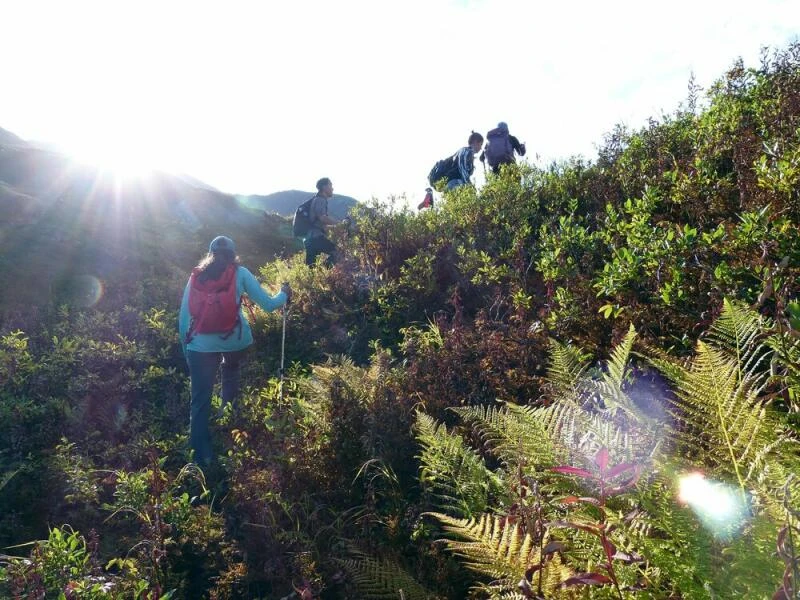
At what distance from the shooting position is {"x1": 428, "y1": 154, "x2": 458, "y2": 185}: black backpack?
35.0 feet

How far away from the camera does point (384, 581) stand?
2.85 metres

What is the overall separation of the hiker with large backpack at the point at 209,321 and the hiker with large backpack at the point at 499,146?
585 centimetres

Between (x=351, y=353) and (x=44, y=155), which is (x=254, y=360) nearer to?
(x=351, y=353)

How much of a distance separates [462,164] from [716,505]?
9.27 m

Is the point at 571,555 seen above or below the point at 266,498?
above

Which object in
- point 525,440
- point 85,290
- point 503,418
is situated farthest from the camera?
point 85,290

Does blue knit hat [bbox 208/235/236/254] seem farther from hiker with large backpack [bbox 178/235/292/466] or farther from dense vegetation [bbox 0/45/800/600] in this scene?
dense vegetation [bbox 0/45/800/600]

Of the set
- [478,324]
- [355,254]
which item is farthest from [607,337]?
[355,254]

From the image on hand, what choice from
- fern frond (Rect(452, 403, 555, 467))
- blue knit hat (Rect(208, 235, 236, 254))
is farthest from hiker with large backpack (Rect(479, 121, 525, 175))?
fern frond (Rect(452, 403, 555, 467))

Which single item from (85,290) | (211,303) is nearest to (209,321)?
(211,303)

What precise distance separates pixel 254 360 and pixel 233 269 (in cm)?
179

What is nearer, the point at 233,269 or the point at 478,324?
the point at 478,324

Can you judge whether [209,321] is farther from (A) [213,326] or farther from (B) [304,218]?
(B) [304,218]

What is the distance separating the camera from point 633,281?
399cm
